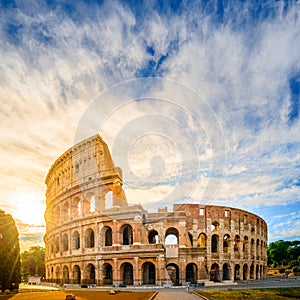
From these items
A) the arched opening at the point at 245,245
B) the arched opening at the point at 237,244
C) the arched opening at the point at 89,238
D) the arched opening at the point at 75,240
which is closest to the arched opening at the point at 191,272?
the arched opening at the point at 237,244

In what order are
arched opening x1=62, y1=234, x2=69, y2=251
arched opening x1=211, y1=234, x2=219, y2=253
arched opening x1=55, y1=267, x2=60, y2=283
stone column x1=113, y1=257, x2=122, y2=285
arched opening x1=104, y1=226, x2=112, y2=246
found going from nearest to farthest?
stone column x1=113, y1=257, x2=122, y2=285, arched opening x1=104, y1=226, x2=112, y2=246, arched opening x1=211, y1=234, x2=219, y2=253, arched opening x1=55, y1=267, x2=60, y2=283, arched opening x1=62, y1=234, x2=69, y2=251

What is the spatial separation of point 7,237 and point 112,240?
11.4 m

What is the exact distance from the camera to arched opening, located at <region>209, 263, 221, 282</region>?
41.3 meters

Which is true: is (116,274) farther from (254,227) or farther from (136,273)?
(254,227)

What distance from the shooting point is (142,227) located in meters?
36.8

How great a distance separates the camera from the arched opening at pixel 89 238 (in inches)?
1560

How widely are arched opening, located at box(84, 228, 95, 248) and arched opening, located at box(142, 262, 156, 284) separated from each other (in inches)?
313

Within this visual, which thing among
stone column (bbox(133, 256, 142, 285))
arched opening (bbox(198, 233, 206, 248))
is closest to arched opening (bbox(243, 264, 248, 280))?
arched opening (bbox(198, 233, 206, 248))

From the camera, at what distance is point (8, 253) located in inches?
1242

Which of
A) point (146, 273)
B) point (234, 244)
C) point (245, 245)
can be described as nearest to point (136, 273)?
point (146, 273)

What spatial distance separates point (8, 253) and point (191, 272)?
2075 cm

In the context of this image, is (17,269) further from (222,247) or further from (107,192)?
(222,247)

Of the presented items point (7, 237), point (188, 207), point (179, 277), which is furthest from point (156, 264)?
point (7, 237)

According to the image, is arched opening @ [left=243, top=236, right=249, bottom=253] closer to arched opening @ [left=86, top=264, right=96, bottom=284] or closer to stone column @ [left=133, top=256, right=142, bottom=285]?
stone column @ [left=133, top=256, right=142, bottom=285]
